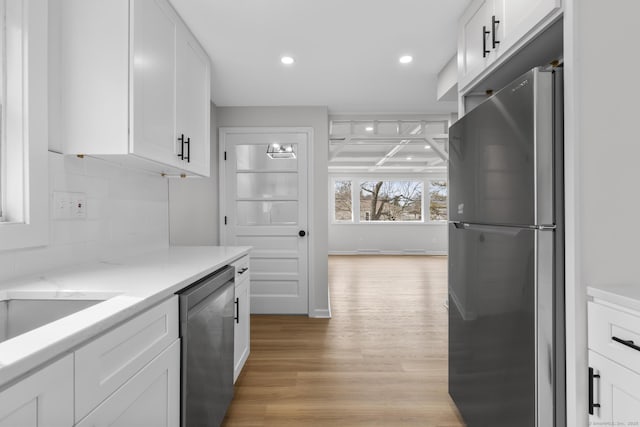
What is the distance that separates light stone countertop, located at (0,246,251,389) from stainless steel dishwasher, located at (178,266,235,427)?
0.08 meters

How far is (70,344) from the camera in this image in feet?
2.44

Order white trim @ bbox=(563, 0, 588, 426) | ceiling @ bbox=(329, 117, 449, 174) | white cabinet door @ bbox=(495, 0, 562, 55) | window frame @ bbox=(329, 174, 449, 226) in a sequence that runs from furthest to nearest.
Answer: window frame @ bbox=(329, 174, 449, 226)
ceiling @ bbox=(329, 117, 449, 174)
white cabinet door @ bbox=(495, 0, 562, 55)
white trim @ bbox=(563, 0, 588, 426)

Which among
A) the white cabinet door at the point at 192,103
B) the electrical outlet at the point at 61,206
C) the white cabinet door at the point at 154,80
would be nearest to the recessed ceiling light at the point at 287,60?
the white cabinet door at the point at 192,103

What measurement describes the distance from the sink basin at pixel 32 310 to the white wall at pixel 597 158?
5.27 ft

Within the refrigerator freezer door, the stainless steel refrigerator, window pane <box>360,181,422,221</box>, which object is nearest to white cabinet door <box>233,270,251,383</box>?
the stainless steel refrigerator

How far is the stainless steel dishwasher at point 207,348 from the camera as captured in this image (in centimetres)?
132

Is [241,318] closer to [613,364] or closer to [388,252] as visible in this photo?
[613,364]

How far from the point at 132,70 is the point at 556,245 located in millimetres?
1823

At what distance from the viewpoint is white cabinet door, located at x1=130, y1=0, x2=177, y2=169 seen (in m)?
1.57

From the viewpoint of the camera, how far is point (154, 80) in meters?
1.74

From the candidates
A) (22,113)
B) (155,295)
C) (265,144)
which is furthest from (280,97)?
(155,295)

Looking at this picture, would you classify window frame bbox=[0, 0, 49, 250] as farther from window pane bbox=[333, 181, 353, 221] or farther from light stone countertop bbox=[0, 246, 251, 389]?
window pane bbox=[333, 181, 353, 221]

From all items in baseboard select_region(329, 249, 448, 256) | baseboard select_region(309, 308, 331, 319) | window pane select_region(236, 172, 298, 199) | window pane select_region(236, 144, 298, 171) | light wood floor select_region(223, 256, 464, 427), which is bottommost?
light wood floor select_region(223, 256, 464, 427)

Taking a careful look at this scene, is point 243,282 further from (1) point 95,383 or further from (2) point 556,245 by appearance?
(2) point 556,245
